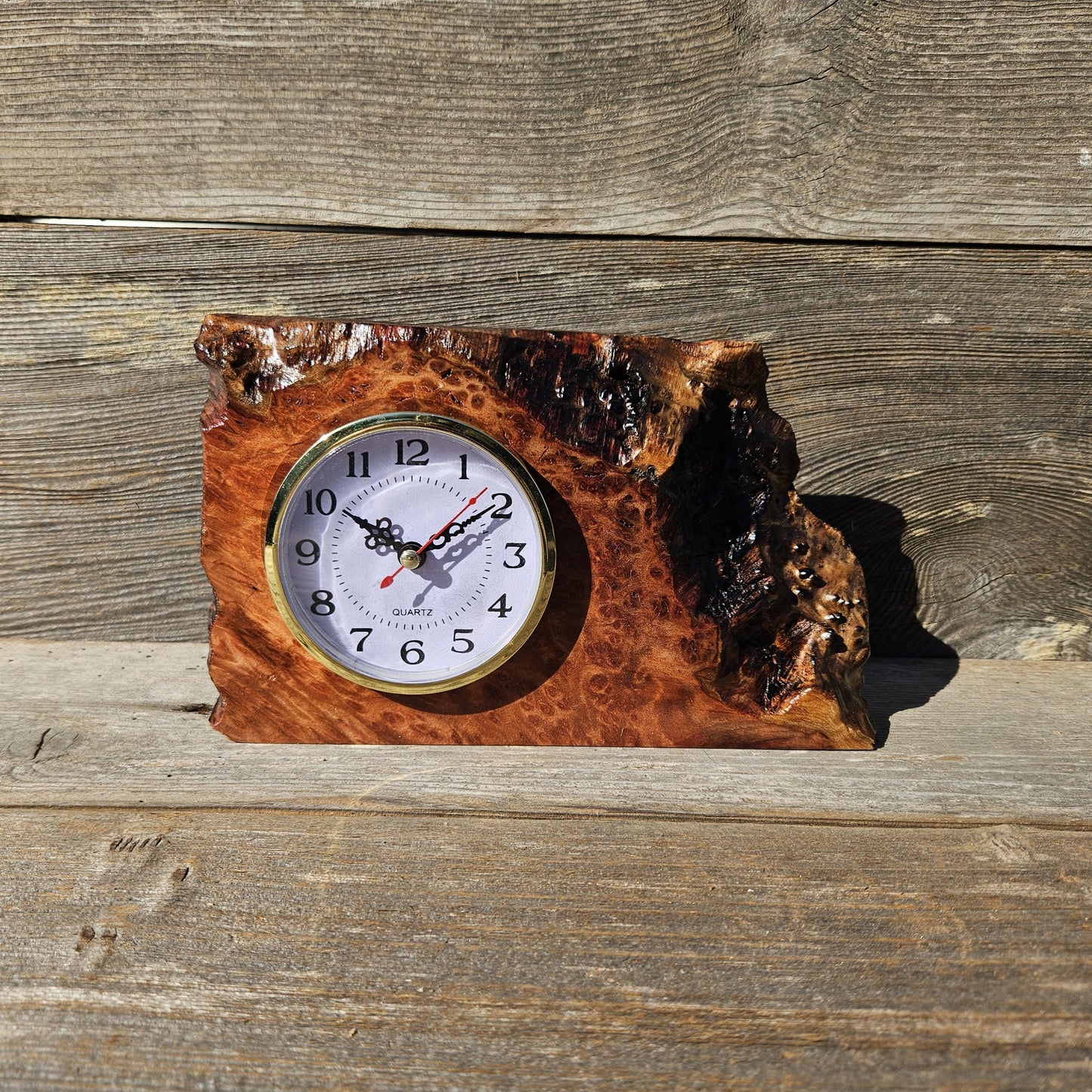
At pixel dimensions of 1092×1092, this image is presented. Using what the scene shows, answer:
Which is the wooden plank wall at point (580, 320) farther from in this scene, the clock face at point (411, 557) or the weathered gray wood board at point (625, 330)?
the clock face at point (411, 557)

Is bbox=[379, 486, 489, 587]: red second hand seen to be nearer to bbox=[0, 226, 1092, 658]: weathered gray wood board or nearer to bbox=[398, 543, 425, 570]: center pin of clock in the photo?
bbox=[398, 543, 425, 570]: center pin of clock

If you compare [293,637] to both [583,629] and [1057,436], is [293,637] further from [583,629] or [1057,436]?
[1057,436]

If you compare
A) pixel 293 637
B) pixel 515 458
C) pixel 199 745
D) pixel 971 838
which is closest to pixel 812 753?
pixel 971 838

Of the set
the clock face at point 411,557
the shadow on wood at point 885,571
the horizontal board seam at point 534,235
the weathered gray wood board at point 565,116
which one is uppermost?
the weathered gray wood board at point 565,116

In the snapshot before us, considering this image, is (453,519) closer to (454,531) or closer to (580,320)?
(454,531)

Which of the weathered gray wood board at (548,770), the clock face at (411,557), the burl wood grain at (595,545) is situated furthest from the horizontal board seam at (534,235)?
the weathered gray wood board at (548,770)


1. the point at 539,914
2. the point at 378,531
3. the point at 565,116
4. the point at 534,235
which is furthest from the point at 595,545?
the point at 565,116
